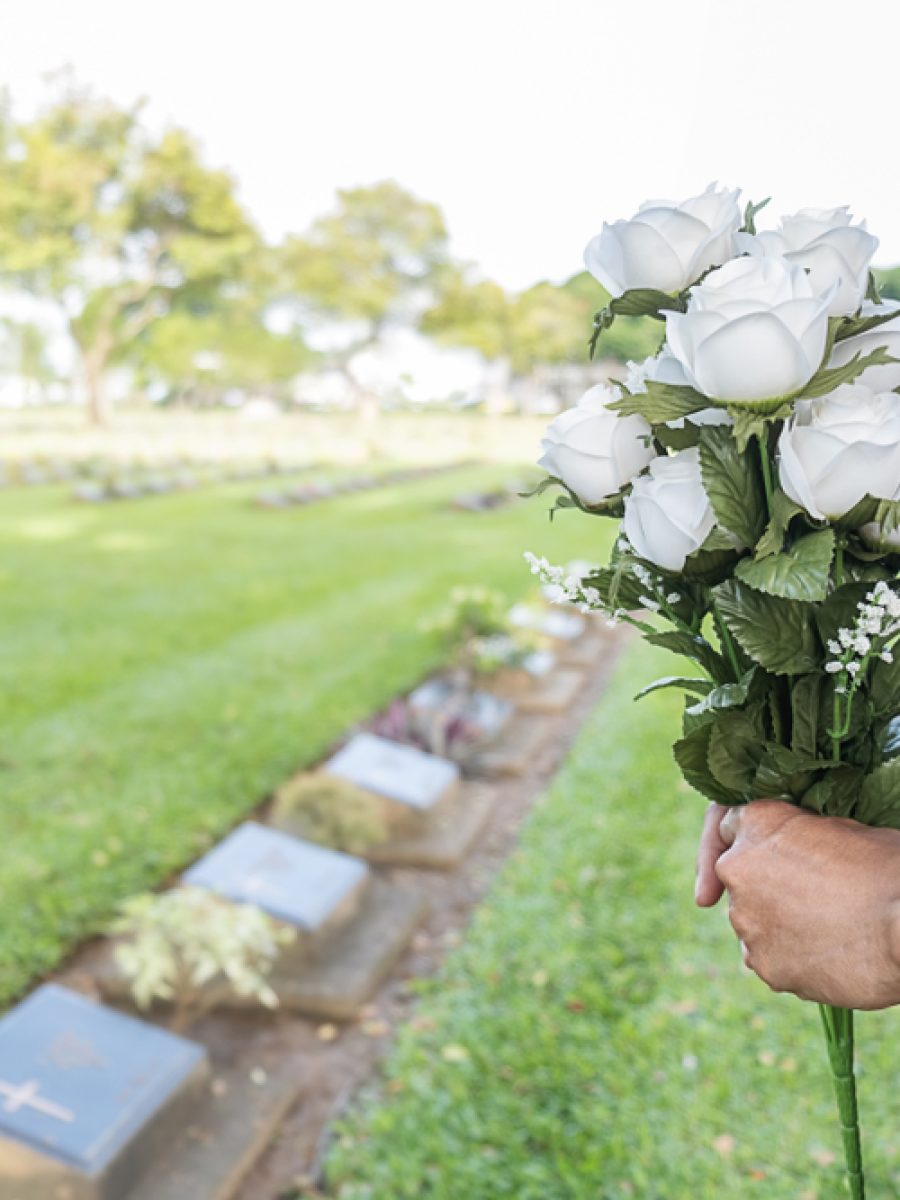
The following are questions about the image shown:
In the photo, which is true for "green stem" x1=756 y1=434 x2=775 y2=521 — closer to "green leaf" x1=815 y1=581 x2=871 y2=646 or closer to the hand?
"green leaf" x1=815 y1=581 x2=871 y2=646

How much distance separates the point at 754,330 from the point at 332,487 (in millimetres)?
14427

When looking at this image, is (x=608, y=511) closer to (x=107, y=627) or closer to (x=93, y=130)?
(x=107, y=627)

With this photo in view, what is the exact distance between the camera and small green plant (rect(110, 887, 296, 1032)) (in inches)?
103

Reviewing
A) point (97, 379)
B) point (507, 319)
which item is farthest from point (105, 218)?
point (507, 319)

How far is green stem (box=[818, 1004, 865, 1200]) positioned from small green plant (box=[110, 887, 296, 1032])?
5.97ft

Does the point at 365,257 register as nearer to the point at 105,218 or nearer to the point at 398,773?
the point at 105,218

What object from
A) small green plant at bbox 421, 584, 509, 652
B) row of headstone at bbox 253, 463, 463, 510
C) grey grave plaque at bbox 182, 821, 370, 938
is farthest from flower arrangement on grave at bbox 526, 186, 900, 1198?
row of headstone at bbox 253, 463, 463, 510

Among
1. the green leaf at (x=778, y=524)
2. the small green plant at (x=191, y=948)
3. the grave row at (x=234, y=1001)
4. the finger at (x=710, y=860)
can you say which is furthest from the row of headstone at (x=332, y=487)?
the green leaf at (x=778, y=524)

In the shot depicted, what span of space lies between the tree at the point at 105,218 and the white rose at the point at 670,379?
24392mm

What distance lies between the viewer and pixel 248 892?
9.86 ft

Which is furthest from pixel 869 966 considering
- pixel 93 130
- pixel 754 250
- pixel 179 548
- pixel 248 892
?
pixel 93 130

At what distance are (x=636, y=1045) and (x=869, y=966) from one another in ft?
5.93

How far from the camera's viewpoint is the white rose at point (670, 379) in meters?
0.97

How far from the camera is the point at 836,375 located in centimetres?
91
